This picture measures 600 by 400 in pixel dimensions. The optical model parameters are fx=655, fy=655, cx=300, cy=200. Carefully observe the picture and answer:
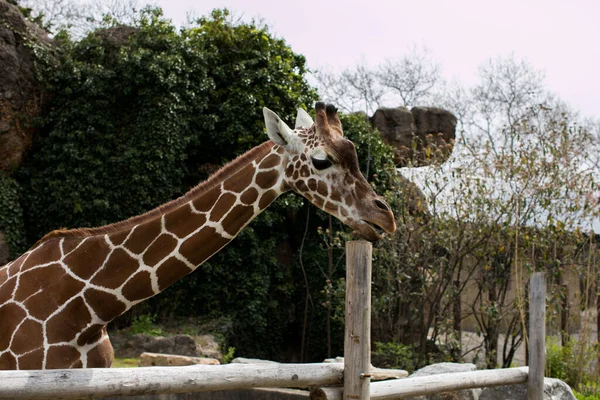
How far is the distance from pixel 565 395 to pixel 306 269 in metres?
6.32

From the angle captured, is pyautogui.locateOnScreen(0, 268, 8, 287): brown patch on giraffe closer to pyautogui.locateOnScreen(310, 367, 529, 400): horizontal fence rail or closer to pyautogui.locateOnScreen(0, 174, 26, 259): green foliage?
pyautogui.locateOnScreen(310, 367, 529, 400): horizontal fence rail

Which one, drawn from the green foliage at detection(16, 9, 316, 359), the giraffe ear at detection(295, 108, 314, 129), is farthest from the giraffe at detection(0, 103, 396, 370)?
the green foliage at detection(16, 9, 316, 359)

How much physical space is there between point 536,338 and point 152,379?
366cm

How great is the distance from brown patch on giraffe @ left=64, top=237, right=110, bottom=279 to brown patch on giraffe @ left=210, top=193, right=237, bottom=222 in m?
0.61

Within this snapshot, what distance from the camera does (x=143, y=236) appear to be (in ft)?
11.9

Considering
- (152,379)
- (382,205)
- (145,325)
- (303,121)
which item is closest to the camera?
(152,379)

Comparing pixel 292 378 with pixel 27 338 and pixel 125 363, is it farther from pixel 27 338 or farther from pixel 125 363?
pixel 125 363

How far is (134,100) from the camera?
38.4ft

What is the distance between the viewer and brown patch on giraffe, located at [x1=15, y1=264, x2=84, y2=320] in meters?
3.45

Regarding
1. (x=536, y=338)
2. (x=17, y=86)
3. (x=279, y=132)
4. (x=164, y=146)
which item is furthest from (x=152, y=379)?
(x=17, y=86)

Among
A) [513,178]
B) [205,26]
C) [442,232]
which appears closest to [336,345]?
[442,232]

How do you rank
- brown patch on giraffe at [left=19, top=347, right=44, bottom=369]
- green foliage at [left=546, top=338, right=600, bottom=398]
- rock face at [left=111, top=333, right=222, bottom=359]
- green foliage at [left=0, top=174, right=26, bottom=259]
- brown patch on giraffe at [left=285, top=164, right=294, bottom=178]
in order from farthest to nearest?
green foliage at [left=0, top=174, right=26, bottom=259] < rock face at [left=111, top=333, right=222, bottom=359] < green foliage at [left=546, top=338, right=600, bottom=398] < brown patch on giraffe at [left=285, top=164, right=294, bottom=178] < brown patch on giraffe at [left=19, top=347, right=44, bottom=369]

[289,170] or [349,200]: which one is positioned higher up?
[289,170]

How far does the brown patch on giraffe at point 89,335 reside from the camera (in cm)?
347
